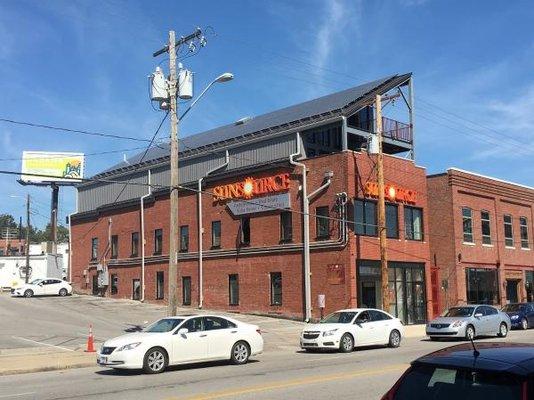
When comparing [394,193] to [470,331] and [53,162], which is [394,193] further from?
[53,162]

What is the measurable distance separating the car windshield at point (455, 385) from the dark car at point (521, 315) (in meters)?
30.1

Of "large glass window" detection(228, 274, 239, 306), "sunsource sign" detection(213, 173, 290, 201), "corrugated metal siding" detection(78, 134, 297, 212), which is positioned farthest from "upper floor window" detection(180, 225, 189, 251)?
"large glass window" detection(228, 274, 239, 306)

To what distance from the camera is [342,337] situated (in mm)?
21031

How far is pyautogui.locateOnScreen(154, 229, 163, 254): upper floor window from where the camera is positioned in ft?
139

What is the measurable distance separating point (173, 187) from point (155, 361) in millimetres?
8253

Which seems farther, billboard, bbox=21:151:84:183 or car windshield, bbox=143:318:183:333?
billboard, bbox=21:151:84:183

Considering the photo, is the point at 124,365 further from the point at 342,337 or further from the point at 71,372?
the point at 342,337

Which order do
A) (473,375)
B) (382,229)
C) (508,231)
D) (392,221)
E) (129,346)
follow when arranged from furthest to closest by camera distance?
(508,231)
(392,221)
(382,229)
(129,346)
(473,375)

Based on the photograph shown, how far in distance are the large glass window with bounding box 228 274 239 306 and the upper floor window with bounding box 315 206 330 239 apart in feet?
21.1

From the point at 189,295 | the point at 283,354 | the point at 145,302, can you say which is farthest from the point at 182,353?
the point at 145,302

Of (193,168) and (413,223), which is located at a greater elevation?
(193,168)

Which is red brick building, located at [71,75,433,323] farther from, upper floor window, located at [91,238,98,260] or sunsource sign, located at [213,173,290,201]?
upper floor window, located at [91,238,98,260]

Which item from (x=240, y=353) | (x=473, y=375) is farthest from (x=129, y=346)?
(x=473, y=375)

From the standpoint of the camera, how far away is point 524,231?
46.0 m
